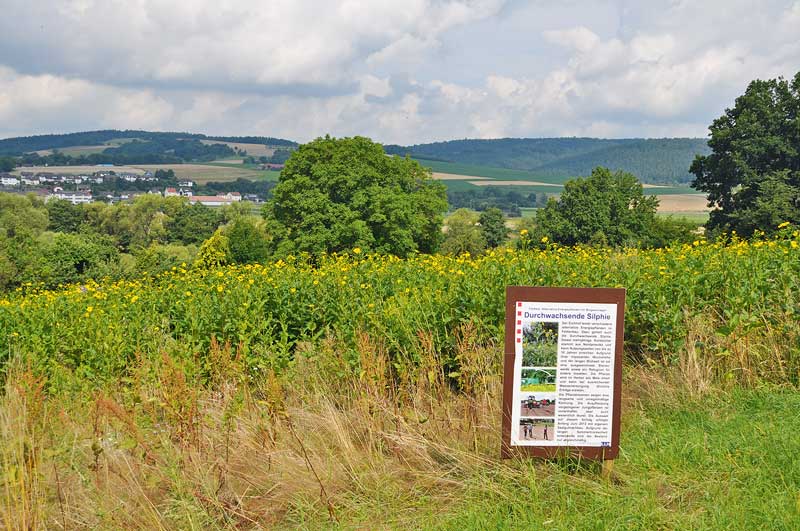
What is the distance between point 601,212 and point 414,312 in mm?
54340

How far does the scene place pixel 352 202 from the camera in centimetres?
4647

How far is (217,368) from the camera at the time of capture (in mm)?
5961

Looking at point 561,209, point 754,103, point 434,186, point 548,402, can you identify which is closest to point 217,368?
point 548,402

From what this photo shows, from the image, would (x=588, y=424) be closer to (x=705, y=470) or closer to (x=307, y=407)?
(x=705, y=470)

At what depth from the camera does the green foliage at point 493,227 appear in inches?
3935

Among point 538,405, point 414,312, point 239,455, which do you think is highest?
point 414,312

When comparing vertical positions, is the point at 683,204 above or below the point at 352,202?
below

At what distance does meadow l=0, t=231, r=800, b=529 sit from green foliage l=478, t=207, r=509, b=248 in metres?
91.5

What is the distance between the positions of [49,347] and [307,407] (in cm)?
431

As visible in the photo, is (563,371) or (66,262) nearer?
(563,371)

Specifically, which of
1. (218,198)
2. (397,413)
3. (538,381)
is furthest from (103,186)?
(538,381)

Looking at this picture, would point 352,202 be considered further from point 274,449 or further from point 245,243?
point 274,449

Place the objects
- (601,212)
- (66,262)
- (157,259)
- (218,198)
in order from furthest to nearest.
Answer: (218,198) → (66,262) → (157,259) → (601,212)

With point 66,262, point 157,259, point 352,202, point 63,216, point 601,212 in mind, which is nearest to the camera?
point 352,202
